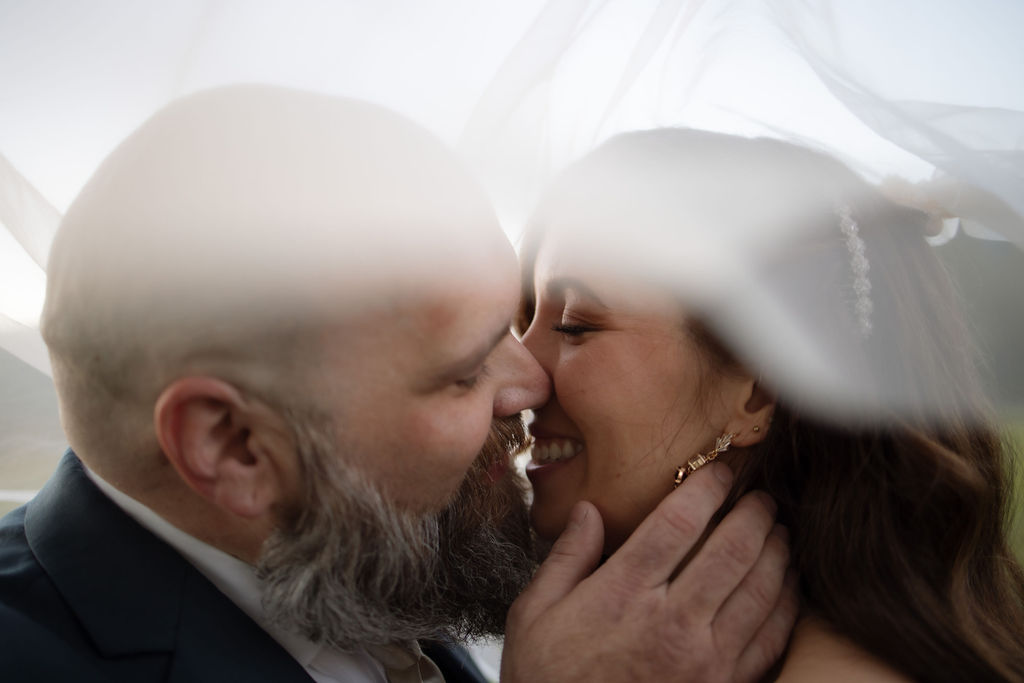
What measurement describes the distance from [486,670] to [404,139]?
2.33 metres

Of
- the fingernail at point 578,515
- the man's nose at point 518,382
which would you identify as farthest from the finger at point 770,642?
the man's nose at point 518,382

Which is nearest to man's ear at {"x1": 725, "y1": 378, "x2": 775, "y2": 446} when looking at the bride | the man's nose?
the bride

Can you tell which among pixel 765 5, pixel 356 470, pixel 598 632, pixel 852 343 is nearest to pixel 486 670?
pixel 598 632

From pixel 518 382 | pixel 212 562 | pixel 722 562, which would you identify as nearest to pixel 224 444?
pixel 212 562

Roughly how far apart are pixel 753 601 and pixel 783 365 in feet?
1.76

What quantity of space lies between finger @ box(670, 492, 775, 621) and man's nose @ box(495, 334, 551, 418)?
20.4 inches

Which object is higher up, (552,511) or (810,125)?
(810,125)

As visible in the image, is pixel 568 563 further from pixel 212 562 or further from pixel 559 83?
pixel 559 83

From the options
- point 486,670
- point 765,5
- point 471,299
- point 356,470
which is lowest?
point 486,670

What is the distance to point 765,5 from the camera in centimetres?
152

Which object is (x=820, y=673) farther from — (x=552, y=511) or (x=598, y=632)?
(x=552, y=511)

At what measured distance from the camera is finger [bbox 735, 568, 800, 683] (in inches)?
58.0

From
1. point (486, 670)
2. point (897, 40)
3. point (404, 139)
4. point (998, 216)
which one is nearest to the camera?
point (404, 139)

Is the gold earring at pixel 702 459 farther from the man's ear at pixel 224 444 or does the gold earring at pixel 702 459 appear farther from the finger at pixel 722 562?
the man's ear at pixel 224 444
